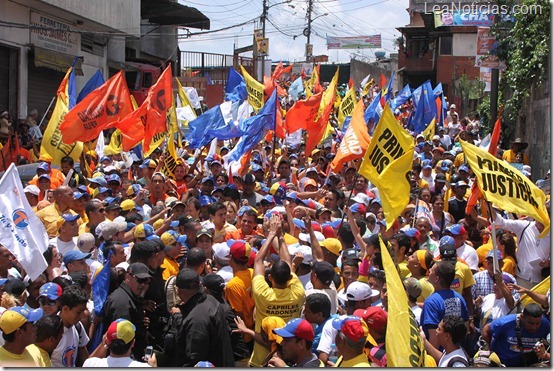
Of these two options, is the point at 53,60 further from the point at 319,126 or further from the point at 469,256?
the point at 469,256

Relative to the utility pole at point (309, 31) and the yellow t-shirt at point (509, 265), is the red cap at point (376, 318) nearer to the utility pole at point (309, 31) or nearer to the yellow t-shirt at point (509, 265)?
the yellow t-shirt at point (509, 265)

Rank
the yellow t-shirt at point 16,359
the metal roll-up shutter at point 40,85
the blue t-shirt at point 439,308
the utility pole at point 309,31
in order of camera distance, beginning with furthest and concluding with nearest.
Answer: the utility pole at point 309,31 → the metal roll-up shutter at point 40,85 → the blue t-shirt at point 439,308 → the yellow t-shirt at point 16,359

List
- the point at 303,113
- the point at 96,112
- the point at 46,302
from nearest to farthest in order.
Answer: the point at 46,302
the point at 96,112
the point at 303,113

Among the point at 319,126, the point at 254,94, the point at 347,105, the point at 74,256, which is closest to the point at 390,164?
the point at 74,256

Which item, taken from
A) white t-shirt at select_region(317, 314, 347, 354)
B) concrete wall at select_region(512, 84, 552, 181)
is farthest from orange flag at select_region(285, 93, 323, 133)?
white t-shirt at select_region(317, 314, 347, 354)

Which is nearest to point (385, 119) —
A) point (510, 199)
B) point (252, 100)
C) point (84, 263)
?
point (510, 199)

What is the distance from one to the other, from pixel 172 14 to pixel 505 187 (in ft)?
86.0

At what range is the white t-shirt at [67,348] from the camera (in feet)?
17.0

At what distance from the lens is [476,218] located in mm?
9336

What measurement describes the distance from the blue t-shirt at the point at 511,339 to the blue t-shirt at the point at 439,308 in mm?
300

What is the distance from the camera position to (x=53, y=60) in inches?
893

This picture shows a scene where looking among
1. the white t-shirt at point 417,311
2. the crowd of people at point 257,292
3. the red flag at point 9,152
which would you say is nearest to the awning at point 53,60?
the red flag at point 9,152

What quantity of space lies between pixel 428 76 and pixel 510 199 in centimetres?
4459

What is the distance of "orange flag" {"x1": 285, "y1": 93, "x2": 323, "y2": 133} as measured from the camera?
1417 cm
